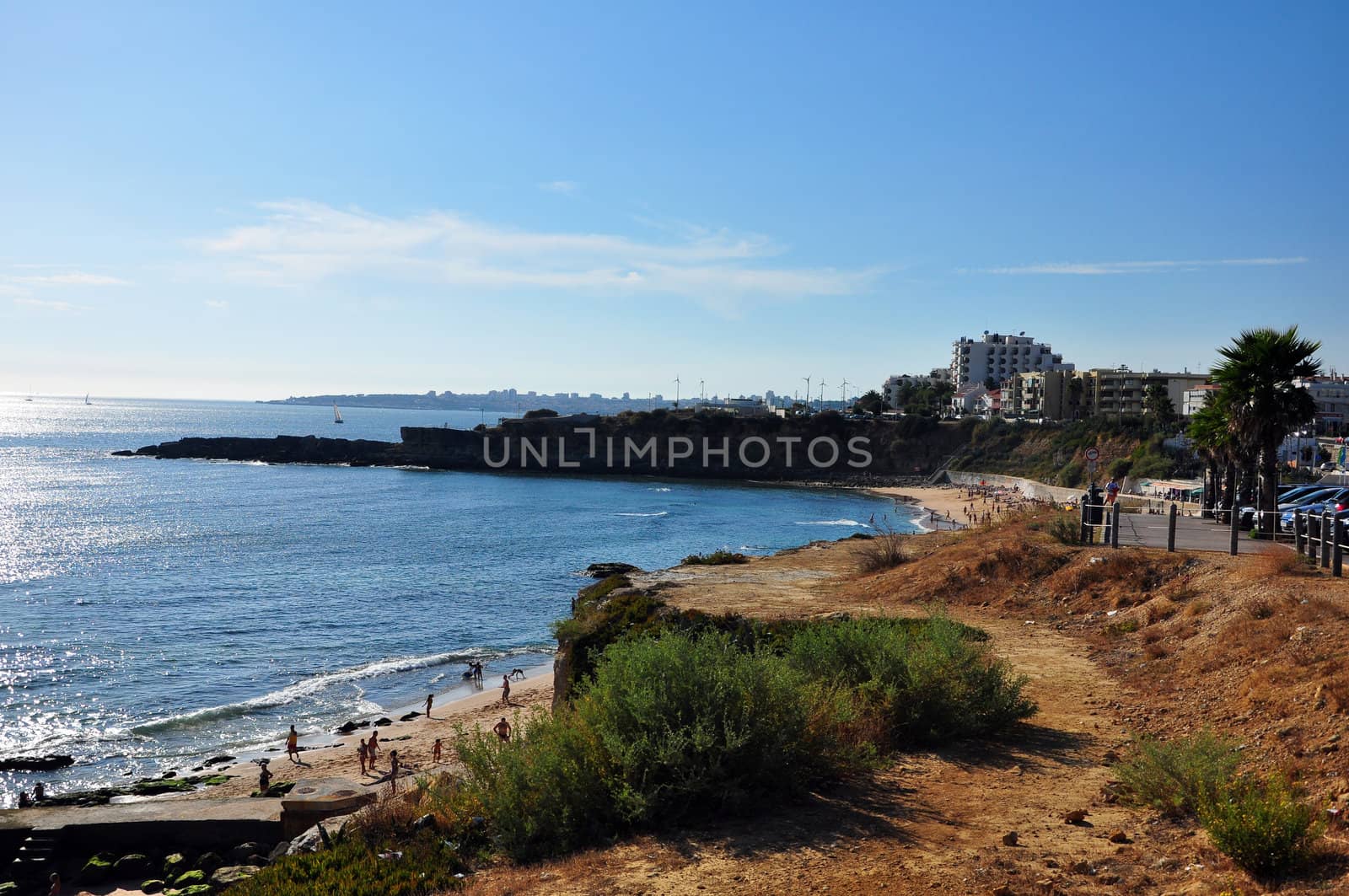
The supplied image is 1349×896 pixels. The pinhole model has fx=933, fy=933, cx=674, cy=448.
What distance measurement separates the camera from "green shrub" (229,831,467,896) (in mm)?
7547

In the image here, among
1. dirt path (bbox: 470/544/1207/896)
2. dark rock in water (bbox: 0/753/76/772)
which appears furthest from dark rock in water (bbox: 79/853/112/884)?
dirt path (bbox: 470/544/1207/896)

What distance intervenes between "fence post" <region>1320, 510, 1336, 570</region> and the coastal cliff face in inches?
3864

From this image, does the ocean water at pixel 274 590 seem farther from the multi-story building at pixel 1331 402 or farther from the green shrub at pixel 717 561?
the multi-story building at pixel 1331 402

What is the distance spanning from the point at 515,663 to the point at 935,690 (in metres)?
22.7

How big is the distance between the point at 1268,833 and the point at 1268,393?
22.3 meters

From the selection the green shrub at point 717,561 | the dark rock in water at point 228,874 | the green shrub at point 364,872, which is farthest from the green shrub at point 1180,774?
the green shrub at point 717,561

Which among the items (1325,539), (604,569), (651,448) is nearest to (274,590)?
(604,569)

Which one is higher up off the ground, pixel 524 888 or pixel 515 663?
pixel 524 888

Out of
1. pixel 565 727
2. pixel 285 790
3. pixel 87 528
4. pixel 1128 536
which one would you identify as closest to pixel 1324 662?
pixel 565 727

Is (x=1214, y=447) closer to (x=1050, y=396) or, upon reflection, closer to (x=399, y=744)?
(x=399, y=744)

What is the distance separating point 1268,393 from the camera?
24344 millimetres

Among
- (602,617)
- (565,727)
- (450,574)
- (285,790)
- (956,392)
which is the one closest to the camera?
(565,727)

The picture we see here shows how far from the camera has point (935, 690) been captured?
32.6 ft

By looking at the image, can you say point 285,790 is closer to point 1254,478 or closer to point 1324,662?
point 1324,662
